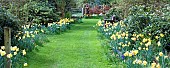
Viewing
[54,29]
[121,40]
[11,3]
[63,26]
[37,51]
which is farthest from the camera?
[63,26]

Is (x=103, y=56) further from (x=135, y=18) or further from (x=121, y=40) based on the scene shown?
(x=135, y=18)

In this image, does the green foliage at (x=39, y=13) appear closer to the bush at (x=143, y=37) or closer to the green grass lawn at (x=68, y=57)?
the green grass lawn at (x=68, y=57)

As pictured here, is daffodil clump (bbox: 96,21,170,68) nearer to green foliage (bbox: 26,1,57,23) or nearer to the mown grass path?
the mown grass path

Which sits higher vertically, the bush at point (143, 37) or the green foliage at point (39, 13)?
the bush at point (143, 37)

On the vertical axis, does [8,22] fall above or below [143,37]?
above

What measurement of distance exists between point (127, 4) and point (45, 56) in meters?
9.60

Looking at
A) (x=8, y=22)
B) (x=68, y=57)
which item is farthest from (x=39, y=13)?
(x=8, y=22)

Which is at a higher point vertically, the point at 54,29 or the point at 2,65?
the point at 2,65

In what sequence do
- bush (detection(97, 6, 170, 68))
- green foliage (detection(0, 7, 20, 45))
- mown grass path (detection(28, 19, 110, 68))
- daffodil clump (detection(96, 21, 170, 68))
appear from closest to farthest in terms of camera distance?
daffodil clump (detection(96, 21, 170, 68))
bush (detection(97, 6, 170, 68))
mown grass path (detection(28, 19, 110, 68))
green foliage (detection(0, 7, 20, 45))

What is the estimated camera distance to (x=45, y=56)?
9336mm

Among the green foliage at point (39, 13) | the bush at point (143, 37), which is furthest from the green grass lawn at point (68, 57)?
the green foliage at point (39, 13)

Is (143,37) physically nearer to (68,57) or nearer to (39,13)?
(68,57)

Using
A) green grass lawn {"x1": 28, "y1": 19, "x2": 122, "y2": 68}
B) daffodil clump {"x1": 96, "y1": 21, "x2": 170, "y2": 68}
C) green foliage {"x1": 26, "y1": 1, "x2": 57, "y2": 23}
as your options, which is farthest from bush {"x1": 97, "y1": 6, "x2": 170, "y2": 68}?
green foliage {"x1": 26, "y1": 1, "x2": 57, "y2": 23}

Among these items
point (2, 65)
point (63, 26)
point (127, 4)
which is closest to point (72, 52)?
point (2, 65)
